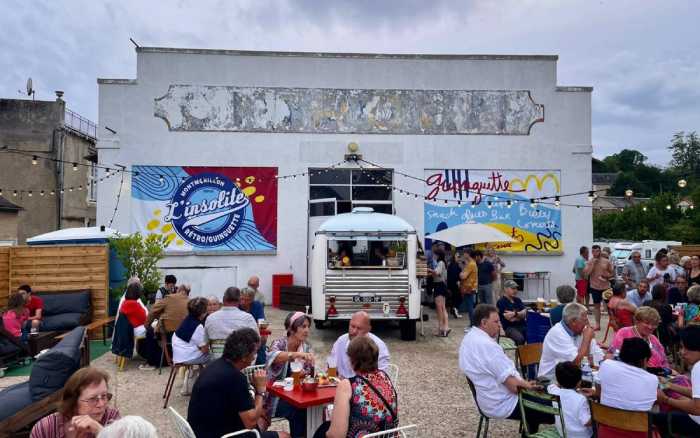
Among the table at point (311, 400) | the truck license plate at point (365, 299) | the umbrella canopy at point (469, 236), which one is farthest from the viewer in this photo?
the umbrella canopy at point (469, 236)

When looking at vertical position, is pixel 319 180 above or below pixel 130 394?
→ above

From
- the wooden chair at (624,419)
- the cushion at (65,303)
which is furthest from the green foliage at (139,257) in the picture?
the wooden chair at (624,419)

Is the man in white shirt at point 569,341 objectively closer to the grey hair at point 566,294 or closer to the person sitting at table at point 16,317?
the grey hair at point 566,294

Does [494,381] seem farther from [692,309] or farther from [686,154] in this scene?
[686,154]

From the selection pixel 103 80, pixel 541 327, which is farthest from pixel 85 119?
pixel 541 327

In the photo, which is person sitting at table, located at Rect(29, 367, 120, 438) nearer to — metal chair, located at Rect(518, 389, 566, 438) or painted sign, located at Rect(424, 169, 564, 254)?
metal chair, located at Rect(518, 389, 566, 438)

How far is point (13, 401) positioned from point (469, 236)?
12105mm

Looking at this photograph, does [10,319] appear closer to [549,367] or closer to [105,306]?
[105,306]

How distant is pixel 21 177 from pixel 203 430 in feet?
82.9

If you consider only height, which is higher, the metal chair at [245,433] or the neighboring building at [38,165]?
the neighboring building at [38,165]

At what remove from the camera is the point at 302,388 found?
4.57 m

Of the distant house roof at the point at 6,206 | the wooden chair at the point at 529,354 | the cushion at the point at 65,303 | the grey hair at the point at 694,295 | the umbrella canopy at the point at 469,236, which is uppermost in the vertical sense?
the distant house roof at the point at 6,206

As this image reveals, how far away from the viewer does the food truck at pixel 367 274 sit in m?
10.3

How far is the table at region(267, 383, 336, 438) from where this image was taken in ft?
13.9
